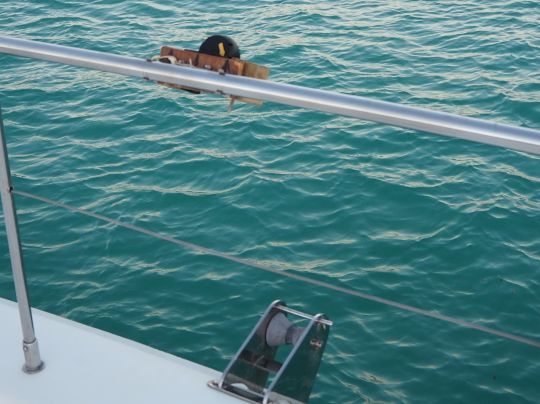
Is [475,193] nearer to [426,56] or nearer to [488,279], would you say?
[488,279]

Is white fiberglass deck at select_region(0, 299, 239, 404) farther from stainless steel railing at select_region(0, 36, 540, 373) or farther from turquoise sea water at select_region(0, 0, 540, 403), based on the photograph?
turquoise sea water at select_region(0, 0, 540, 403)

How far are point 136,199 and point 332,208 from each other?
4.37 feet

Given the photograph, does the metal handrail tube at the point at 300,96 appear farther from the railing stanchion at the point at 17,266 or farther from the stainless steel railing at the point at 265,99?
the railing stanchion at the point at 17,266

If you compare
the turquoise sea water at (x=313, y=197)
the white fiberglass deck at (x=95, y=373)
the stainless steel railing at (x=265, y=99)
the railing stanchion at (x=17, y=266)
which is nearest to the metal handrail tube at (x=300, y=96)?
the stainless steel railing at (x=265, y=99)

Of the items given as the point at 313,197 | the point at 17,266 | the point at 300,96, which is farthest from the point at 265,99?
the point at 313,197

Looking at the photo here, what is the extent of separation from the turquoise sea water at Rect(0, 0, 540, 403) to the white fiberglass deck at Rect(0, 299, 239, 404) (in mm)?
2193

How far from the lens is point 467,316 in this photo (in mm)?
4734

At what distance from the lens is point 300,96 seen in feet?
5.14

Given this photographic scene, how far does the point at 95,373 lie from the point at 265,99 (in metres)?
0.87

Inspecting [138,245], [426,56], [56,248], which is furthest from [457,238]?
[426,56]

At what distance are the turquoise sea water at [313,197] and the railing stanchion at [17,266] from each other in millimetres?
2330

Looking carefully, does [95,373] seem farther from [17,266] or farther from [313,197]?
[313,197]

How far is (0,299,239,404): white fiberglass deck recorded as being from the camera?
200 cm

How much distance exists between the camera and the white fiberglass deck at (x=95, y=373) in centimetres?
200
